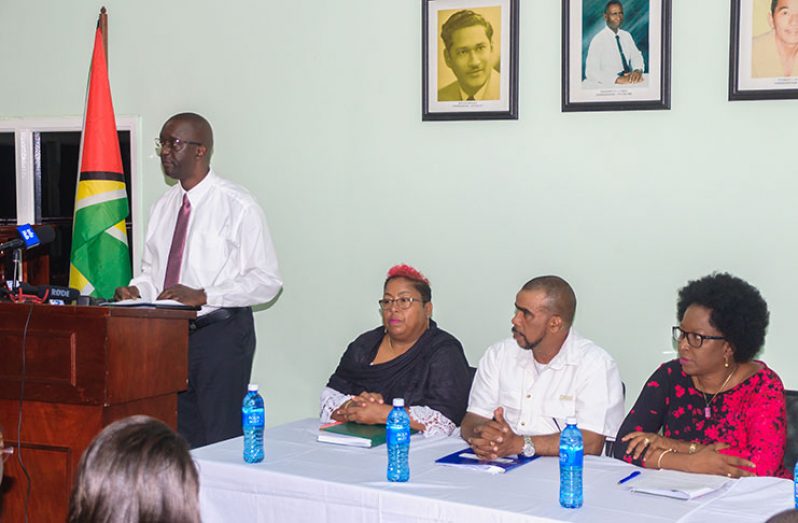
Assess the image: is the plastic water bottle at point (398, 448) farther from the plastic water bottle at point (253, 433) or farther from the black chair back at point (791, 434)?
the black chair back at point (791, 434)

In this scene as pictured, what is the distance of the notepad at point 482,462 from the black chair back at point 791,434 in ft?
3.35

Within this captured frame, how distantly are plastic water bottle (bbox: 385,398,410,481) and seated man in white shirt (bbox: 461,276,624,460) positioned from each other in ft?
1.62

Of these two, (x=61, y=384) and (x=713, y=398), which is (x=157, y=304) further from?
(x=713, y=398)

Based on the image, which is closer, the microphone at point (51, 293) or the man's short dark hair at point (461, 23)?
the microphone at point (51, 293)

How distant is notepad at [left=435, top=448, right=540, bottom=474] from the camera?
317 centimetres

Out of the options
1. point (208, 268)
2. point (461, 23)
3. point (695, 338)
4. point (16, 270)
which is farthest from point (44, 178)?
point (695, 338)

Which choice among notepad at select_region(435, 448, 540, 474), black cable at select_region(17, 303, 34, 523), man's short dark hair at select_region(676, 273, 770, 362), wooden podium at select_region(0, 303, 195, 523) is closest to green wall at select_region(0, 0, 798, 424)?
man's short dark hair at select_region(676, 273, 770, 362)

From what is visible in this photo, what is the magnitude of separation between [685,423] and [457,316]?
1.46 metres

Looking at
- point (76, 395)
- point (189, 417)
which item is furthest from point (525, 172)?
point (76, 395)

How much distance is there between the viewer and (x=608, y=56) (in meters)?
4.34

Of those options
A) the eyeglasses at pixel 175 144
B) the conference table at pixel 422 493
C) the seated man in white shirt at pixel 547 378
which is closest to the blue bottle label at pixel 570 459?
the conference table at pixel 422 493

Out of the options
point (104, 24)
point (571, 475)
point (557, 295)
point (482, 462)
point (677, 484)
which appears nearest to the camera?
point (571, 475)

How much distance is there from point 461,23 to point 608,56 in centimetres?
72

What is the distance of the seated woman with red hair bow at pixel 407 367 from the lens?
3.98 metres
